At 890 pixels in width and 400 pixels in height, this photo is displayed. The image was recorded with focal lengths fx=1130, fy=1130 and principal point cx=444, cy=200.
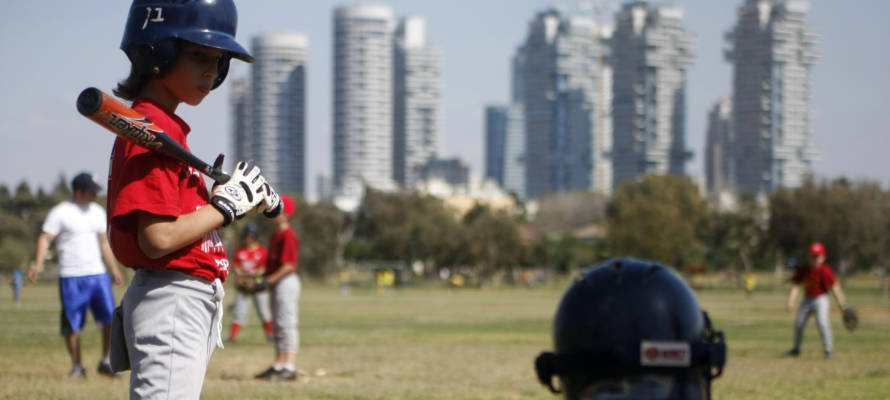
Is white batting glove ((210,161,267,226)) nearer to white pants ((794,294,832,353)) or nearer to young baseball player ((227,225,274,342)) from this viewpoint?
white pants ((794,294,832,353))


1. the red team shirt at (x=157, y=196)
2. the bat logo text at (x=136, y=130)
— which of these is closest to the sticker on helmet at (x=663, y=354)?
the red team shirt at (x=157, y=196)

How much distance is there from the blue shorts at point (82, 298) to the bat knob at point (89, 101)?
8.38 meters

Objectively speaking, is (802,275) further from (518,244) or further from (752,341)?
(518,244)

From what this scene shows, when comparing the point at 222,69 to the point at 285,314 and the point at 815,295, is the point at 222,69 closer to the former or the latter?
the point at 285,314

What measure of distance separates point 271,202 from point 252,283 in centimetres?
1100

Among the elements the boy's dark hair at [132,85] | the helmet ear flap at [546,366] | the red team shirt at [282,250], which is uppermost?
the boy's dark hair at [132,85]

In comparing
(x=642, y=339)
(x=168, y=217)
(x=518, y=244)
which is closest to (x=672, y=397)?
(x=642, y=339)

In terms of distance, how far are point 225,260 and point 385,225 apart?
133m

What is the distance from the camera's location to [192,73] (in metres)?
4.80

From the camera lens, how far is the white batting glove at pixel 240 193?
184 inches

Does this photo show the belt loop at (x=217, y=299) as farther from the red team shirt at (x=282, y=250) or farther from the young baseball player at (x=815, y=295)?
the young baseball player at (x=815, y=295)

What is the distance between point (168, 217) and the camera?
4.50m

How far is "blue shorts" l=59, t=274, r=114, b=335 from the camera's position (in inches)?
482

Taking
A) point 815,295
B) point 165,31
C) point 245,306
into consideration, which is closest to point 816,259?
point 815,295
